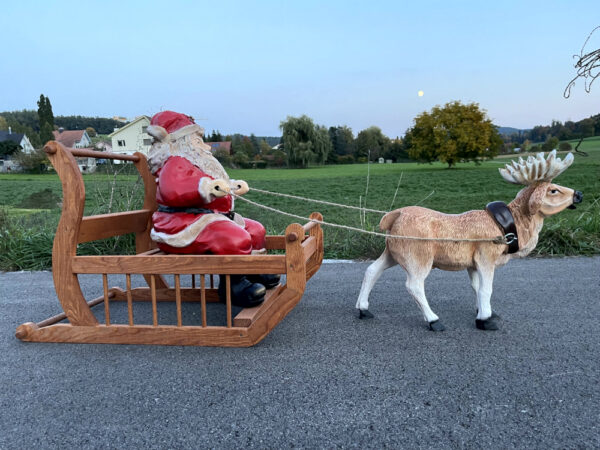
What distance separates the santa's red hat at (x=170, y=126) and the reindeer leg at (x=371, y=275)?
4.71 feet

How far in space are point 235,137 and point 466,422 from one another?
103ft

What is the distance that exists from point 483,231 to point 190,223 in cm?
170

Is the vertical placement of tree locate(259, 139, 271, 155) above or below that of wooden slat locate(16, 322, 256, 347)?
above

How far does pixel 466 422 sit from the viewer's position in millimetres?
1587

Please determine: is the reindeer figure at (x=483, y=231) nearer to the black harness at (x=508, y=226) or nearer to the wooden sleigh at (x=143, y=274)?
the black harness at (x=508, y=226)

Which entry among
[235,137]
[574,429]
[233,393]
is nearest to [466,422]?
[574,429]

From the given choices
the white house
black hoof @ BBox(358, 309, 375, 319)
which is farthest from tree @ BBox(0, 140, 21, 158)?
black hoof @ BBox(358, 309, 375, 319)

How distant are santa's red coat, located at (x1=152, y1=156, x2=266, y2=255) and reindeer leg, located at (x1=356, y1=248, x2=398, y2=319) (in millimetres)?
778

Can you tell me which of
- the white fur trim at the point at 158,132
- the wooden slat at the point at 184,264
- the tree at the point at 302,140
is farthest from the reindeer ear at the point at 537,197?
the tree at the point at 302,140

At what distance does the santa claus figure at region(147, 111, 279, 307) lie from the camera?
2.43m

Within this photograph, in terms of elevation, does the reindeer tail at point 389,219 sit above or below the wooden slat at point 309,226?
above

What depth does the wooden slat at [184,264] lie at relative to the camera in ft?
7.25

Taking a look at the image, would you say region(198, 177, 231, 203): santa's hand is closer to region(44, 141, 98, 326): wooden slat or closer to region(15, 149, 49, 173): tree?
region(44, 141, 98, 326): wooden slat

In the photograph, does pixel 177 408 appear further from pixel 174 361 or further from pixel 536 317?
pixel 536 317
